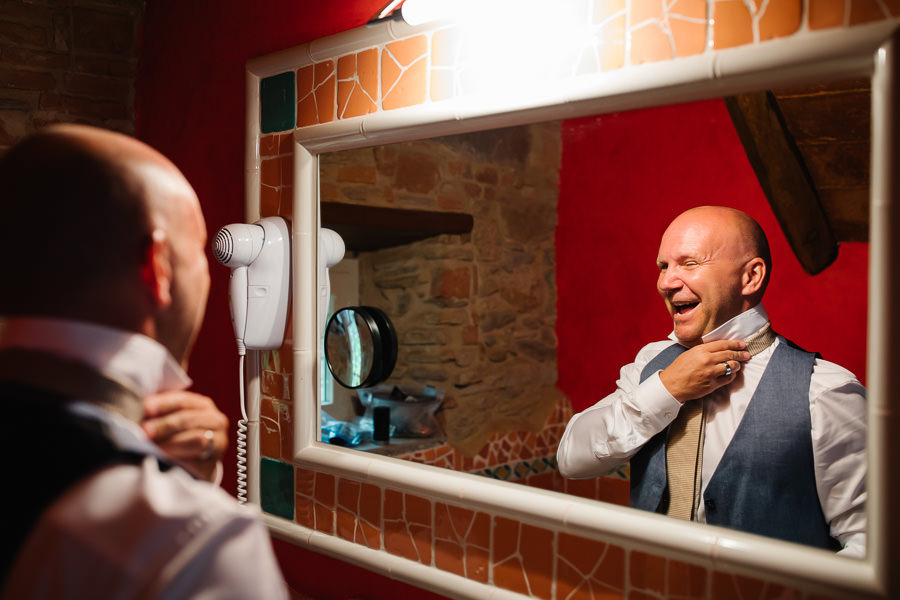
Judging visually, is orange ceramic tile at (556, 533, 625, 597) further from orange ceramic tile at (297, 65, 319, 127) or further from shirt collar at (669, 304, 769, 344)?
orange ceramic tile at (297, 65, 319, 127)

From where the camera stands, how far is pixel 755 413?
1145 millimetres

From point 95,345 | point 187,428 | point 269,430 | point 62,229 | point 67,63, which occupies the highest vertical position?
point 67,63

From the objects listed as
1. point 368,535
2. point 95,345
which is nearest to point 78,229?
point 95,345

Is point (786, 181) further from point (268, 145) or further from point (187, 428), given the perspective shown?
point (268, 145)

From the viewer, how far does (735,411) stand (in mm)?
1163

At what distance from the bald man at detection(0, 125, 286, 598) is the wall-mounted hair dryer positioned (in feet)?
3.33

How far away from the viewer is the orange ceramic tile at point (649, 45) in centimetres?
123

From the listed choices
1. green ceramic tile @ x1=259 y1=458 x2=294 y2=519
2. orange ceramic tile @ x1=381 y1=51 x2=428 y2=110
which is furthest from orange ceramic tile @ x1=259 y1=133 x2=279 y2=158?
green ceramic tile @ x1=259 y1=458 x2=294 y2=519

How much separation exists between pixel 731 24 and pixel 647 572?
0.95 m

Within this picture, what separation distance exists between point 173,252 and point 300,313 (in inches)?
41.3

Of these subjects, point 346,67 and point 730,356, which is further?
point 346,67

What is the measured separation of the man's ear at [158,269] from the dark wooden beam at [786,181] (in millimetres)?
863

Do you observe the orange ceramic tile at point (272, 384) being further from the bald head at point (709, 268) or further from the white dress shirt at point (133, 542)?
the white dress shirt at point (133, 542)

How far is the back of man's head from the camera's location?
717 millimetres
